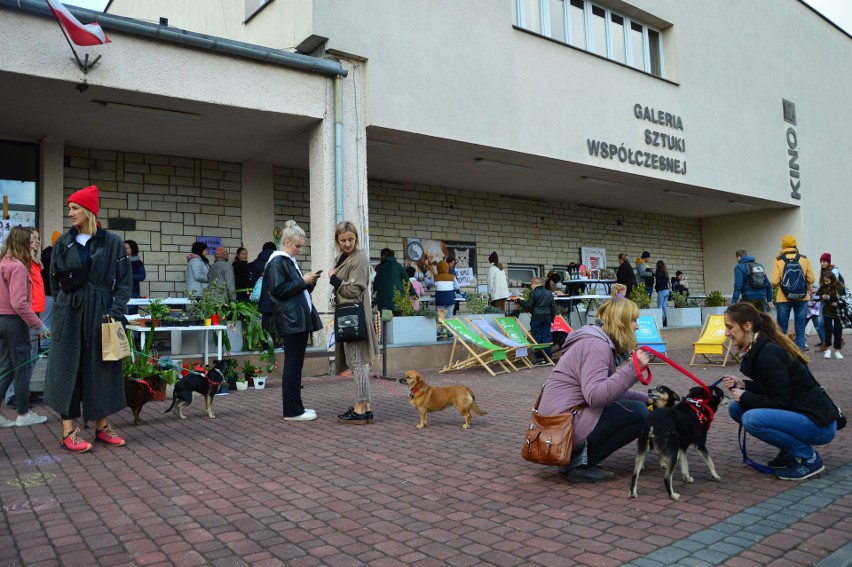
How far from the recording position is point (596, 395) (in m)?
4.12

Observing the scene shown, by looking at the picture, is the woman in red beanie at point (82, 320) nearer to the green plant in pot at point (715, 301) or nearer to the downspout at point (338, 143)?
the downspout at point (338, 143)

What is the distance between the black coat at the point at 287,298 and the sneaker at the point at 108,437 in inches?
62.2

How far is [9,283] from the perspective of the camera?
242 inches

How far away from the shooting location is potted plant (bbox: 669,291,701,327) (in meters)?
16.1

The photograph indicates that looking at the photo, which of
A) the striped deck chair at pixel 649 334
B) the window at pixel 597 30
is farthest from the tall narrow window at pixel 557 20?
the striped deck chair at pixel 649 334

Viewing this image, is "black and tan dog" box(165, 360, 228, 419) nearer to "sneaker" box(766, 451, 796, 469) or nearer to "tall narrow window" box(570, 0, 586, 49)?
"sneaker" box(766, 451, 796, 469)

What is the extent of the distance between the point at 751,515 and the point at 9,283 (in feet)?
20.2

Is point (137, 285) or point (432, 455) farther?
point (137, 285)

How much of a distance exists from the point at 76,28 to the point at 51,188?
12.9 ft

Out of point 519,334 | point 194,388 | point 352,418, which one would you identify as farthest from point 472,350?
point 194,388

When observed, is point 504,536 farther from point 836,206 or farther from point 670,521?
point 836,206

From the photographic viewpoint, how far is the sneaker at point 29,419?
6.41 meters

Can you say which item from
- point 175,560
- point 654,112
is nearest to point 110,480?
point 175,560

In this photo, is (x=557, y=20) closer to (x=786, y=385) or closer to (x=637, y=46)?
(x=637, y=46)
